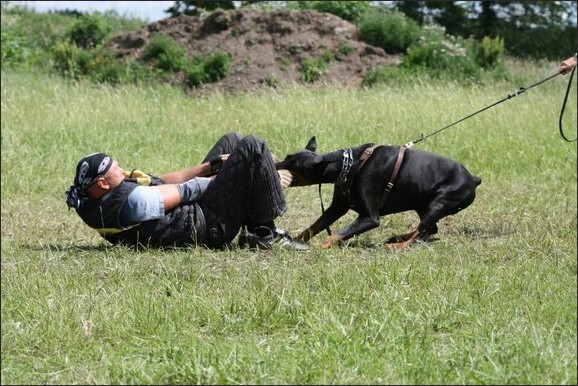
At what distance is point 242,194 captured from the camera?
6559mm

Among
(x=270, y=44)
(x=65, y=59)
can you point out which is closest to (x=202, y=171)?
(x=270, y=44)

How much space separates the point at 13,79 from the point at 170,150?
7.02 meters

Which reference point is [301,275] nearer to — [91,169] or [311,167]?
[311,167]

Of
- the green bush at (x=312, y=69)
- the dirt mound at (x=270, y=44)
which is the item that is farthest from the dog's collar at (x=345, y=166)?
the green bush at (x=312, y=69)

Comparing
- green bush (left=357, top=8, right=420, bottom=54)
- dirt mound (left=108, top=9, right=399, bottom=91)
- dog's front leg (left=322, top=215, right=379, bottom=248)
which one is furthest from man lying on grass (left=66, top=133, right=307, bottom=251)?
green bush (left=357, top=8, right=420, bottom=54)

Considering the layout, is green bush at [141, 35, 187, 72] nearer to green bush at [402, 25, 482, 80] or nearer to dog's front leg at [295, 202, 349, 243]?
green bush at [402, 25, 482, 80]

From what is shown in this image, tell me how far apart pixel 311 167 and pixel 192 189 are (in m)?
0.94

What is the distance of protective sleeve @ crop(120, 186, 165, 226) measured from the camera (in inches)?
250

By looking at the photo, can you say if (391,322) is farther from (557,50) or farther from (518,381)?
(557,50)

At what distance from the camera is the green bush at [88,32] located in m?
21.7

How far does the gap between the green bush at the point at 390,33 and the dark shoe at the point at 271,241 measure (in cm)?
1320

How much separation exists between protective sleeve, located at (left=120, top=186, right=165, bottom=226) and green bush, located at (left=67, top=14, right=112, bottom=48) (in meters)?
16.0

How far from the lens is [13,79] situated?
1702 cm

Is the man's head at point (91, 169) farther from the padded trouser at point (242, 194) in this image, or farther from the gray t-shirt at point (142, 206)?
the padded trouser at point (242, 194)
